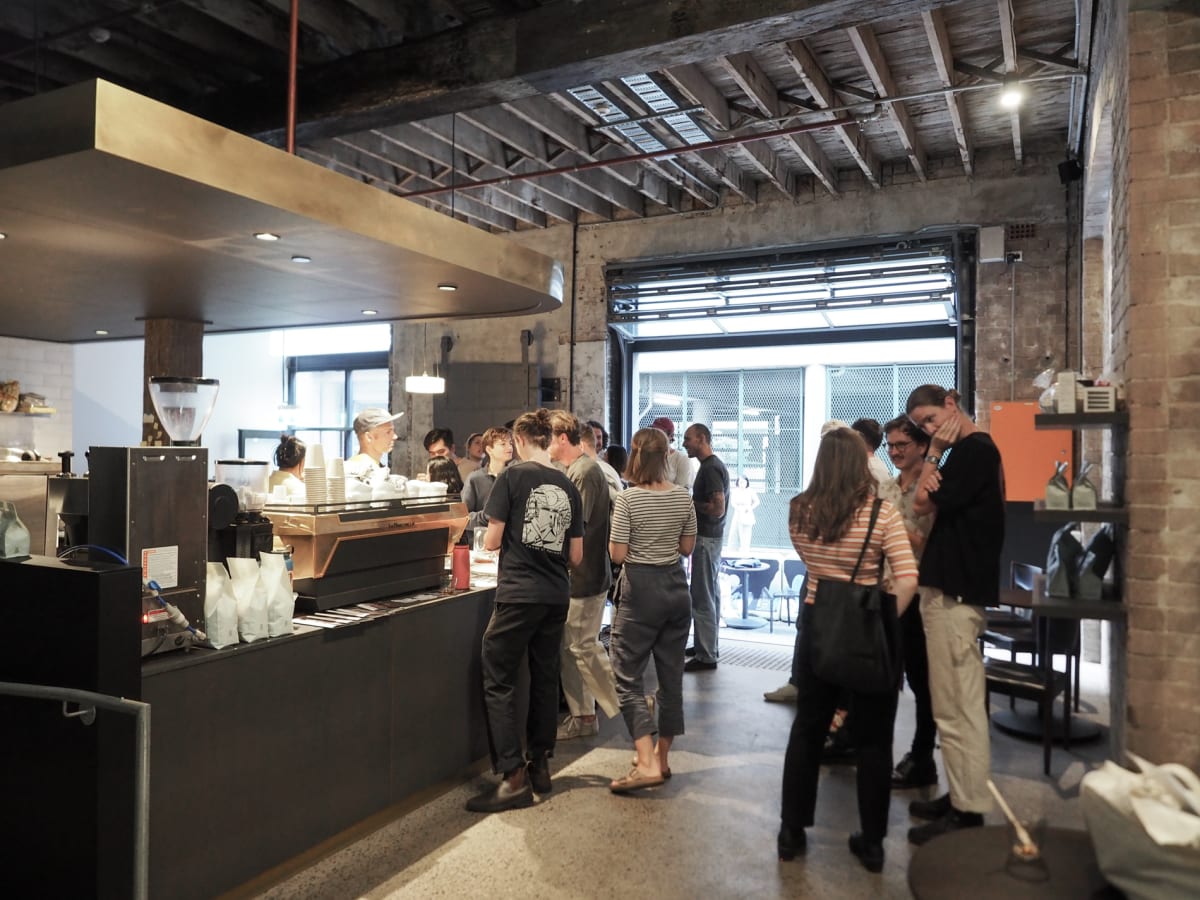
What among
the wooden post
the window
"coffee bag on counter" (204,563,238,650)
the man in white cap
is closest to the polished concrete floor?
"coffee bag on counter" (204,563,238,650)

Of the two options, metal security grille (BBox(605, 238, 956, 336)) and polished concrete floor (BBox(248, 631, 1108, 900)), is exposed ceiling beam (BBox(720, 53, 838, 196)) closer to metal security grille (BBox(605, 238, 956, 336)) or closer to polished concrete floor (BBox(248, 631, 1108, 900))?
metal security grille (BBox(605, 238, 956, 336))

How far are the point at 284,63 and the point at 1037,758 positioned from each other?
5.42 metres

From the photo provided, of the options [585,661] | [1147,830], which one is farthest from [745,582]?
[1147,830]

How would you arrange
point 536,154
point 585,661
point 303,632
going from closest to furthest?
point 303,632 → point 585,661 → point 536,154

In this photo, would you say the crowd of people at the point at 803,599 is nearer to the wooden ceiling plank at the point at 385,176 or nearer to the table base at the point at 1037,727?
the table base at the point at 1037,727

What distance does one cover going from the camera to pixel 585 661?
4270 millimetres

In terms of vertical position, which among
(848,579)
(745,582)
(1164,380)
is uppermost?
(1164,380)

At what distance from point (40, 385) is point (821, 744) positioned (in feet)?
24.0

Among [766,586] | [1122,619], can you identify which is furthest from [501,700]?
[766,586]

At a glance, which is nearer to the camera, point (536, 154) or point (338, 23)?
point (338, 23)

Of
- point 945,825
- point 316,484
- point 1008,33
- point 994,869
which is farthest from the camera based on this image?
point 1008,33

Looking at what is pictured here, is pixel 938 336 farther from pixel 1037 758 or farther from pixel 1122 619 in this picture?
pixel 1122 619

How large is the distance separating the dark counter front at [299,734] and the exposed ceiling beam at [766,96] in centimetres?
340

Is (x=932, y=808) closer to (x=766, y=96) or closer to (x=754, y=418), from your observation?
(x=766, y=96)
